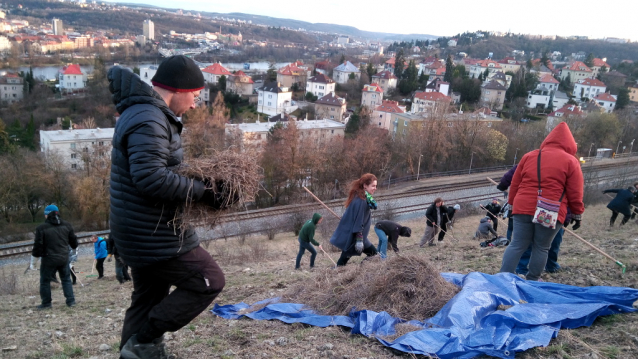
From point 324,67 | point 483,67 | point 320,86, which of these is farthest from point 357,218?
point 483,67

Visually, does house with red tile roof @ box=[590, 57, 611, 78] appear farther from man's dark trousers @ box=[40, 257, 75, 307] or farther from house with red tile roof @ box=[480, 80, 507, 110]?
man's dark trousers @ box=[40, 257, 75, 307]

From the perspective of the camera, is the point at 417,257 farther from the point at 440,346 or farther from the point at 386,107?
the point at 386,107

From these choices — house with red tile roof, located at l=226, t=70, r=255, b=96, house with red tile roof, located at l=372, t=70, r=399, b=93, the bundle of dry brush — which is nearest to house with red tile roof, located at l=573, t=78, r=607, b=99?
house with red tile roof, located at l=372, t=70, r=399, b=93

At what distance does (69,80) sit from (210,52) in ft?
272

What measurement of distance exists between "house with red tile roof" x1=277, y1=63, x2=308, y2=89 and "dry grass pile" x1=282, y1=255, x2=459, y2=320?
257 feet

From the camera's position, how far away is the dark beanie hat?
111 inches

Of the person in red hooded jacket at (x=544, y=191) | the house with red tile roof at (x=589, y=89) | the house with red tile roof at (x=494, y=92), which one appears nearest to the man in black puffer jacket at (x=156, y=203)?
the person in red hooded jacket at (x=544, y=191)

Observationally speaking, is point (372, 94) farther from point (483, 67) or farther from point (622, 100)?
point (483, 67)

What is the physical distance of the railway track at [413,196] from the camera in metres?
20.3

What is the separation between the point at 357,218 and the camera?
6887 mm

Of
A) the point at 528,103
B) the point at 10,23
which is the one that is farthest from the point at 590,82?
the point at 10,23

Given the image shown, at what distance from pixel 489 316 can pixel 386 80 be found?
256ft

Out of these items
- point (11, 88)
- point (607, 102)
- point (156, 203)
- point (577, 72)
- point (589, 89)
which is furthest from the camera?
point (577, 72)

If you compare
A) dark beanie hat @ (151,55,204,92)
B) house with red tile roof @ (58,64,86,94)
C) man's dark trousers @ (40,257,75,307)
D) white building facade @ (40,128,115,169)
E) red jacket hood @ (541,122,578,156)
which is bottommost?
white building facade @ (40,128,115,169)
